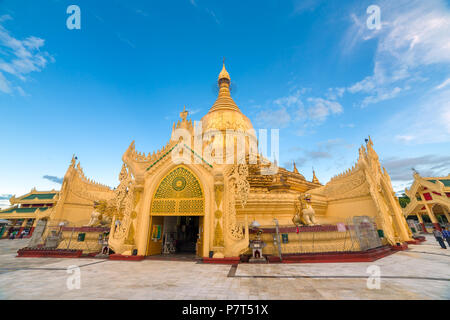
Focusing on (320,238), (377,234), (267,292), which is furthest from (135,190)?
(377,234)

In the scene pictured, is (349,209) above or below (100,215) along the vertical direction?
above

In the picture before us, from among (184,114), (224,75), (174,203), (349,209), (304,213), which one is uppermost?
(224,75)

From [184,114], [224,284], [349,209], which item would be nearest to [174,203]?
[184,114]

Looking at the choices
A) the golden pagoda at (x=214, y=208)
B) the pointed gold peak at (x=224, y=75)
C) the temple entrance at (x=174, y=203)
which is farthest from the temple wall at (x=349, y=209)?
the pointed gold peak at (x=224, y=75)

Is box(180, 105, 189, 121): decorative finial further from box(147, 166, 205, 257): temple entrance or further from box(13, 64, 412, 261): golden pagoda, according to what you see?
box(147, 166, 205, 257): temple entrance

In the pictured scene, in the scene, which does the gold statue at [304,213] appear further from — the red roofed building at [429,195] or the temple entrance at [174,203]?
the red roofed building at [429,195]

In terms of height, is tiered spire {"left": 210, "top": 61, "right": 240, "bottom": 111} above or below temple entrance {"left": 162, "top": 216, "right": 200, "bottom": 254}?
above

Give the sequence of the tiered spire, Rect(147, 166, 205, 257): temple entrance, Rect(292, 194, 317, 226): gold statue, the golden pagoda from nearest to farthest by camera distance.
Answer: the golden pagoda → Rect(147, 166, 205, 257): temple entrance → Rect(292, 194, 317, 226): gold statue → the tiered spire

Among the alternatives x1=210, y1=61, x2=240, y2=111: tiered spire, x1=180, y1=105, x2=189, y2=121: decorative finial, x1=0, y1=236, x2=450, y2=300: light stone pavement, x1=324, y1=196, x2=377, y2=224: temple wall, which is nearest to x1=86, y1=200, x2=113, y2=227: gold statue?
x1=0, y1=236, x2=450, y2=300: light stone pavement

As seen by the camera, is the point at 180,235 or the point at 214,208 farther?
the point at 180,235

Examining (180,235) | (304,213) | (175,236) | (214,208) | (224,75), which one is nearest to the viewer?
(214,208)

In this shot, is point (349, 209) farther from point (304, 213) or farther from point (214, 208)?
point (214, 208)

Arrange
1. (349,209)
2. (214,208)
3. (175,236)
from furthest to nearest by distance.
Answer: (349,209) < (175,236) < (214,208)

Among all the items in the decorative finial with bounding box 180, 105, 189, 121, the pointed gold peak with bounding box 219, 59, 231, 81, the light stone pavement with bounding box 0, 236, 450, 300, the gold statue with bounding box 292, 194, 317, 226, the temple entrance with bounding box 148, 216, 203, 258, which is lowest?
the light stone pavement with bounding box 0, 236, 450, 300
